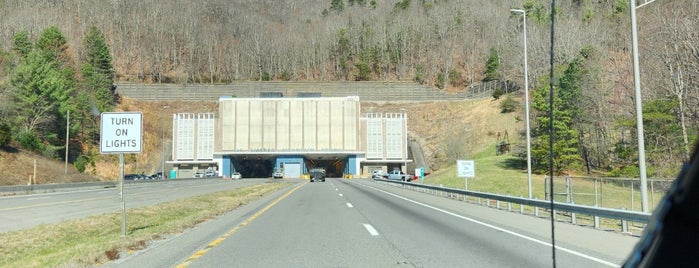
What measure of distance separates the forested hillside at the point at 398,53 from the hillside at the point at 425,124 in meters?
8.39

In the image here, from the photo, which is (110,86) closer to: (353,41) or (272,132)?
(272,132)

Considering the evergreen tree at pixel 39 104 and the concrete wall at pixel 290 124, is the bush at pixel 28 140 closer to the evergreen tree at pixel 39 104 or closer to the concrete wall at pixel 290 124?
the evergreen tree at pixel 39 104

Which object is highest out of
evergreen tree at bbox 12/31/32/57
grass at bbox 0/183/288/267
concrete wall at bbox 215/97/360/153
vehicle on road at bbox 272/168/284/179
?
evergreen tree at bbox 12/31/32/57

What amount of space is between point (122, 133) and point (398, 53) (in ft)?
476

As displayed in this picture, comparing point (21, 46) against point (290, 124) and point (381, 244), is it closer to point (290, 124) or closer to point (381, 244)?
point (290, 124)

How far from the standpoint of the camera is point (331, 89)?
5202 inches

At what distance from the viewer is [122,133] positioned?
1327 cm

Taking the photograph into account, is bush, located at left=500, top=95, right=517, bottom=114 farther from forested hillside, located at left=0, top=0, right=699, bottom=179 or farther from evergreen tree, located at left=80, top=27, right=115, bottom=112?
evergreen tree, located at left=80, top=27, right=115, bottom=112

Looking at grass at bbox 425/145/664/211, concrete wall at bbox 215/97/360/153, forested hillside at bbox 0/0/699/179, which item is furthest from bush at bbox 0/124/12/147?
concrete wall at bbox 215/97/360/153

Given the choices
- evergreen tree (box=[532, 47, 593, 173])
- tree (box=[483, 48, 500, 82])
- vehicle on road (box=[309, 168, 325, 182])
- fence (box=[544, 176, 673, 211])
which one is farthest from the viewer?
tree (box=[483, 48, 500, 82])

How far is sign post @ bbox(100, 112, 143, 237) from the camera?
13031 millimetres

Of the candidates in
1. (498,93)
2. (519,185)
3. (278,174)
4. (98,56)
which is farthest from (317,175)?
(98,56)

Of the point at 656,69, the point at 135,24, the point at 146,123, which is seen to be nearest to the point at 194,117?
the point at 146,123

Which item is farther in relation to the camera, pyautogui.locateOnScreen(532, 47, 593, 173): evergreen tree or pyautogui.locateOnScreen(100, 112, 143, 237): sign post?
pyautogui.locateOnScreen(532, 47, 593, 173): evergreen tree
